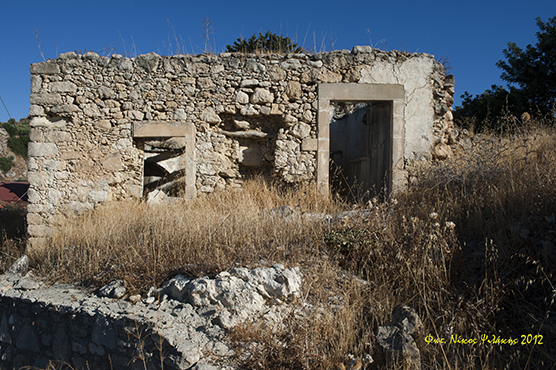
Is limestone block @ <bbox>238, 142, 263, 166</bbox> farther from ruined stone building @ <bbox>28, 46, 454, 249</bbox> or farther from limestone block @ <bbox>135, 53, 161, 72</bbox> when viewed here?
limestone block @ <bbox>135, 53, 161, 72</bbox>

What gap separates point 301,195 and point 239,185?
1.21 metres

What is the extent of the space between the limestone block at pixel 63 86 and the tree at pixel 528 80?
9.12 m

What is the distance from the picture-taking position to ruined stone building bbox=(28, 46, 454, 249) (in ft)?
20.4

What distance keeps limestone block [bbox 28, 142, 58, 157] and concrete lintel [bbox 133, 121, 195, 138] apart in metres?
1.41

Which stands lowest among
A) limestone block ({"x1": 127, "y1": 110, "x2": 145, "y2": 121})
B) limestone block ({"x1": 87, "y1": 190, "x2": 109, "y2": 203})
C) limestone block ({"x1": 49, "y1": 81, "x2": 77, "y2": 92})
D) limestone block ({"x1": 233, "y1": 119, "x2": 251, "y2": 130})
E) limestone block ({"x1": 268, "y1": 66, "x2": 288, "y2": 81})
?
limestone block ({"x1": 87, "y1": 190, "x2": 109, "y2": 203})

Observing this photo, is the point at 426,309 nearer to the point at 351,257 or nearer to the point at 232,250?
the point at 351,257

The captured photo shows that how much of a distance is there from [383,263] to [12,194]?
13285 mm

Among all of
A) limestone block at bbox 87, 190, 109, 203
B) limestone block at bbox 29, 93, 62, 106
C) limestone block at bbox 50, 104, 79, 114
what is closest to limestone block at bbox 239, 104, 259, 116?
limestone block at bbox 87, 190, 109, 203

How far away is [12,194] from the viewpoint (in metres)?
12.2

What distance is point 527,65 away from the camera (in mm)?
10000

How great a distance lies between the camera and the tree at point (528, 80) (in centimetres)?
951

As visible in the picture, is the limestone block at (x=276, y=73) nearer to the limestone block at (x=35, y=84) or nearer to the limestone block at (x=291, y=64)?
the limestone block at (x=291, y=64)

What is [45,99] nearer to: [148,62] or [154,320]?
[148,62]

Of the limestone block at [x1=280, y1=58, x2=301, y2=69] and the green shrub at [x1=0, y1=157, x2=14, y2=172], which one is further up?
the limestone block at [x1=280, y1=58, x2=301, y2=69]
